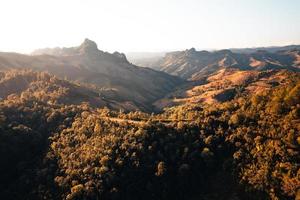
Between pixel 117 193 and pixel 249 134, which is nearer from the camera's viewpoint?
pixel 117 193

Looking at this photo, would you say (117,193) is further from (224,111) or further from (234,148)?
(224,111)

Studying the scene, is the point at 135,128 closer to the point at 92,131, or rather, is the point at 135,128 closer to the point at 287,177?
the point at 92,131

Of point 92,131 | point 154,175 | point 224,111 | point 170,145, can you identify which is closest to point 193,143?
point 170,145

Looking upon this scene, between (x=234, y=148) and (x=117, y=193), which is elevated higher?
(x=234, y=148)

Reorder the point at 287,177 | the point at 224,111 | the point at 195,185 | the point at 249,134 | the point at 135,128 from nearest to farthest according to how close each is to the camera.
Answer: the point at 287,177
the point at 195,185
the point at 249,134
the point at 135,128
the point at 224,111

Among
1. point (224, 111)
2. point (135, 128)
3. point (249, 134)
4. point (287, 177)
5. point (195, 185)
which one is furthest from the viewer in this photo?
point (224, 111)

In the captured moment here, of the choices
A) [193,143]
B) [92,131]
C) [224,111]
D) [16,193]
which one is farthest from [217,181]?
[16,193]
